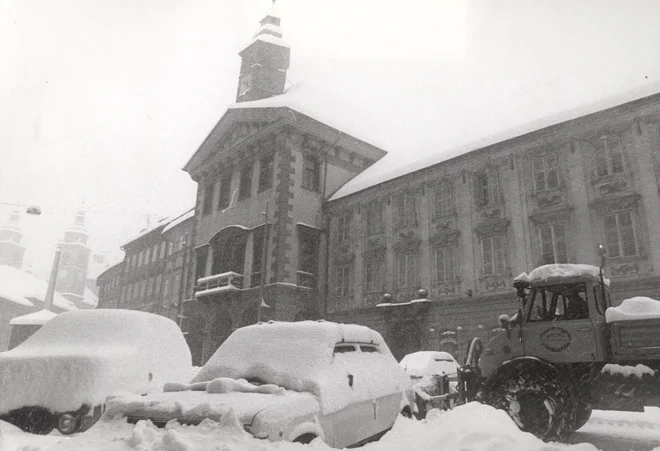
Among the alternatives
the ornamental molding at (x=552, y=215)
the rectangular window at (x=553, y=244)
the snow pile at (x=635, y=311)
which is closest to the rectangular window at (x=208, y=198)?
the ornamental molding at (x=552, y=215)

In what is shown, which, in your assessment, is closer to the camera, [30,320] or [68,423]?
[68,423]

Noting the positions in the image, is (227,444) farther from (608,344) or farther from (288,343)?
(608,344)

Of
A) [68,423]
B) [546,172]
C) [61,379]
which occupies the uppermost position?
[546,172]

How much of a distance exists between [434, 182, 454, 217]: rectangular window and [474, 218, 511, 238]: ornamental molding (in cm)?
173

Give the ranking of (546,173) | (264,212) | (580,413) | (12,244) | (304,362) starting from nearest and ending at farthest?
(304,362)
(580,413)
(546,173)
(264,212)
(12,244)

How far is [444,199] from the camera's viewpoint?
21.0 metres

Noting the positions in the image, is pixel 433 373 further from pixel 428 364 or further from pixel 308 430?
pixel 308 430

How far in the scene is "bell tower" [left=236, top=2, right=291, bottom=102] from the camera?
32188 millimetres

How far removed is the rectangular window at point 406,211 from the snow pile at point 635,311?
14807mm

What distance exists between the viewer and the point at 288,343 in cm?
549

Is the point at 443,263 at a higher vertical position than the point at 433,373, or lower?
higher

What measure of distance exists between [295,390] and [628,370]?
16.2ft

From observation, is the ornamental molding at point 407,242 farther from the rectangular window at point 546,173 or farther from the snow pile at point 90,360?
the snow pile at point 90,360

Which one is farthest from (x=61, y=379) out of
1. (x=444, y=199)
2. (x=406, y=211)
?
(x=406, y=211)
